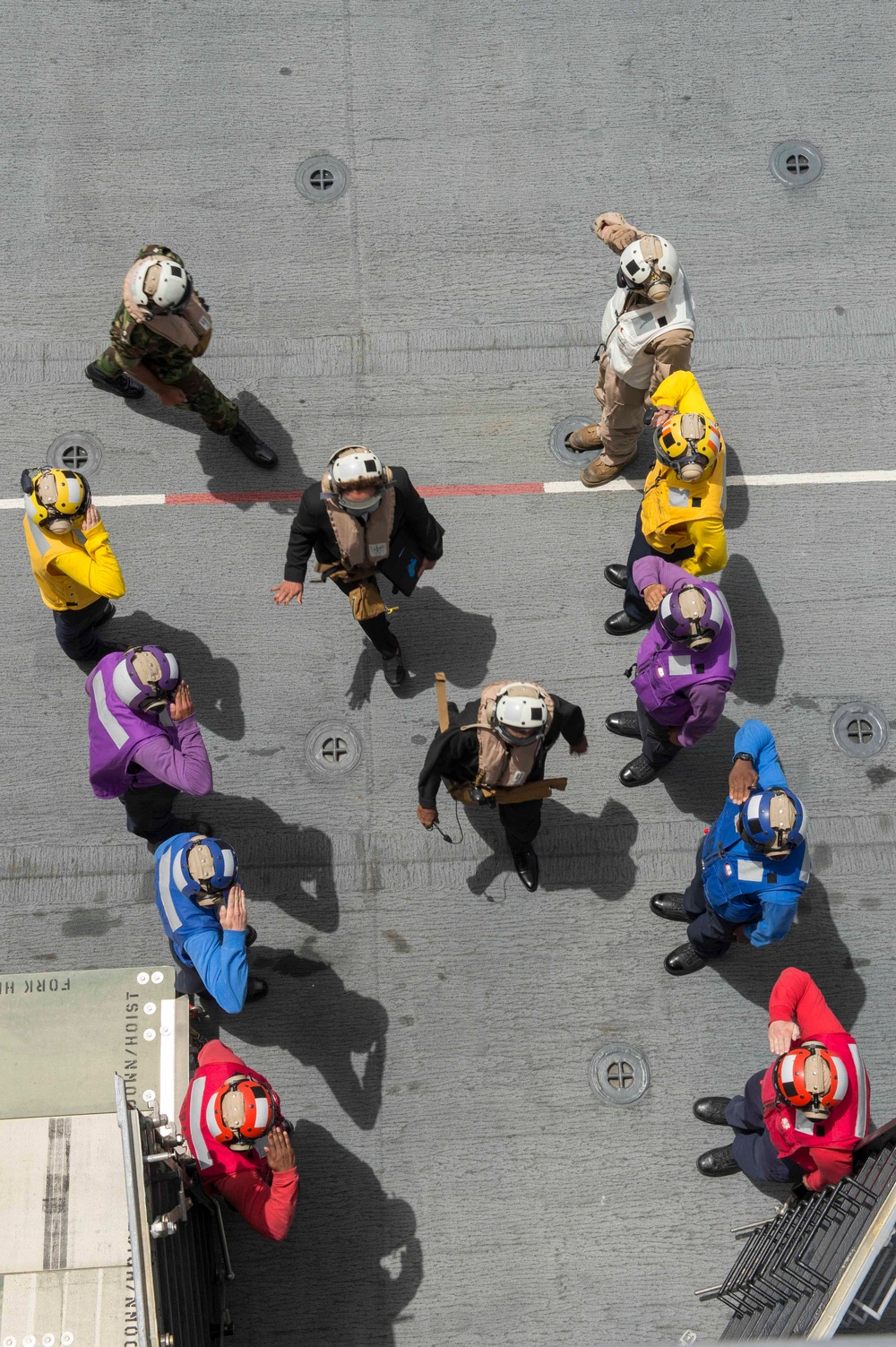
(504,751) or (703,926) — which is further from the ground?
(504,751)

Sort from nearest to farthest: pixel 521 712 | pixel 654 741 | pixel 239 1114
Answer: pixel 239 1114 < pixel 521 712 < pixel 654 741

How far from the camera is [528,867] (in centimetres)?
759

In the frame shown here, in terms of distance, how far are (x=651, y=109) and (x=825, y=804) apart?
6385 mm

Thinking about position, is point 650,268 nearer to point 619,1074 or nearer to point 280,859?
point 280,859

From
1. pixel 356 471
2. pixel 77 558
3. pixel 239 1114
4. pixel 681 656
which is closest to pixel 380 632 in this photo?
pixel 356 471

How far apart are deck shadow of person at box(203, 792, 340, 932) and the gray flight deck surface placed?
25 mm

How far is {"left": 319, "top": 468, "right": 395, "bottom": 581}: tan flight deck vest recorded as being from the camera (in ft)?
22.2

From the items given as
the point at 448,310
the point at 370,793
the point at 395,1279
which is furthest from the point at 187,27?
the point at 395,1279

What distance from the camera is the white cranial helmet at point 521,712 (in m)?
6.09

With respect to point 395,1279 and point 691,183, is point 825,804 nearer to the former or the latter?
point 395,1279

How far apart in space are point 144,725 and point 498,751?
2.14m

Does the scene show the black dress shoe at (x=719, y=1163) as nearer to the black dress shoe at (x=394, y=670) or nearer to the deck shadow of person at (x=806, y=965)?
the deck shadow of person at (x=806, y=965)

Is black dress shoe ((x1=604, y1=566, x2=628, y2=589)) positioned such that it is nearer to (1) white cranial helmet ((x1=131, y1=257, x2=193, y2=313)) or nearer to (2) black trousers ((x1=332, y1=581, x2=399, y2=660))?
(2) black trousers ((x1=332, y1=581, x2=399, y2=660))

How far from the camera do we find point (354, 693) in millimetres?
8188
